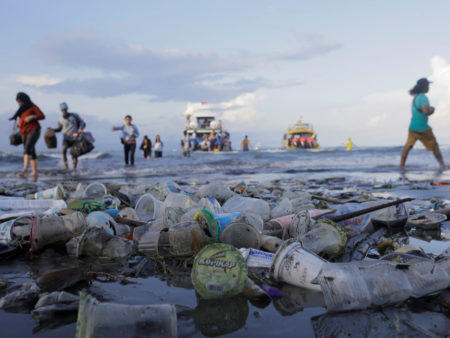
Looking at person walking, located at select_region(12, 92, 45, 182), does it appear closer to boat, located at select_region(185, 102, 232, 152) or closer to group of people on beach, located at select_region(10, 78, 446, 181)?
group of people on beach, located at select_region(10, 78, 446, 181)

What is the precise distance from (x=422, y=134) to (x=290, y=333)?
778 cm

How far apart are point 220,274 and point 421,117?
24.9 feet

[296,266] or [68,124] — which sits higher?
[68,124]

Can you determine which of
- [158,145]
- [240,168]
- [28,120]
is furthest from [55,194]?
[158,145]

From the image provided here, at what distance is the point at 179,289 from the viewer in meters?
1.53

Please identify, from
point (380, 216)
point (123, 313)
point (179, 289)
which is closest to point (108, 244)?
point (179, 289)

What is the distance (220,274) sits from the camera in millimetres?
1395

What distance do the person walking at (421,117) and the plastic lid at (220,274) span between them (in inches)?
284

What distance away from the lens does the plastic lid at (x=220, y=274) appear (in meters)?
1.39

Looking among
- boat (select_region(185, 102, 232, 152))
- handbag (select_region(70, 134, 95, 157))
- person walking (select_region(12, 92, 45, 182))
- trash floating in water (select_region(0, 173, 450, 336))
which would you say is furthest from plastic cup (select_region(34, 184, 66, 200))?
boat (select_region(185, 102, 232, 152))

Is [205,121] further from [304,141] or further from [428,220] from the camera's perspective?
[428,220]

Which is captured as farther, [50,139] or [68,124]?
[68,124]

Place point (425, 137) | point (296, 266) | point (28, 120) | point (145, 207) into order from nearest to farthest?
point (296, 266) < point (145, 207) < point (28, 120) < point (425, 137)

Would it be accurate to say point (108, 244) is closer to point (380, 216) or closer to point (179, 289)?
point (179, 289)
